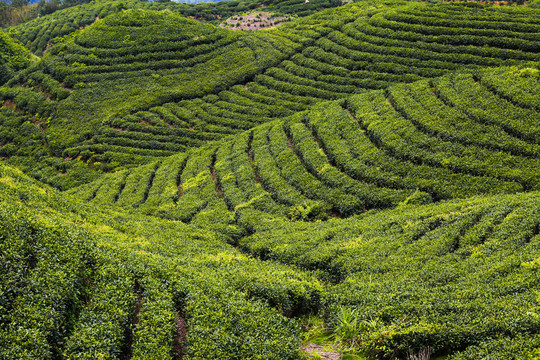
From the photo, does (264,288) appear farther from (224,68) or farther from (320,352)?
(224,68)

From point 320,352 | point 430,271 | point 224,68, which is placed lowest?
point 320,352

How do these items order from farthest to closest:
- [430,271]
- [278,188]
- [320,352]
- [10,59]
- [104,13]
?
[104,13] → [10,59] → [278,188] → [430,271] → [320,352]

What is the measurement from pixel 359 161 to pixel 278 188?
7566 millimetres

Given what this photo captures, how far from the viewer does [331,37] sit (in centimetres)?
5981

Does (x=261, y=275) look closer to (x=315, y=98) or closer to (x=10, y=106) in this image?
(x=315, y=98)

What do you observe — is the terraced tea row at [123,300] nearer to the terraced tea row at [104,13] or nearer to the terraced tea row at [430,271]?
the terraced tea row at [430,271]

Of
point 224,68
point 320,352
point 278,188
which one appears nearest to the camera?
point 320,352

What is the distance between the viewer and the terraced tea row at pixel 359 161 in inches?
1215

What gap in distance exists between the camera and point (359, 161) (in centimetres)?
3522

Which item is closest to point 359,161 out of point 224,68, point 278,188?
point 278,188

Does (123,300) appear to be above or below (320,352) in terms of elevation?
above

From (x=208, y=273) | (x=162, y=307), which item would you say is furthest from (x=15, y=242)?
(x=208, y=273)

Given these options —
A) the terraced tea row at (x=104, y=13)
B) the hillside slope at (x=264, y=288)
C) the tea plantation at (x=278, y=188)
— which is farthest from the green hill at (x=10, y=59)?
the hillside slope at (x=264, y=288)

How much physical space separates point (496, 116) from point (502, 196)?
407 inches
